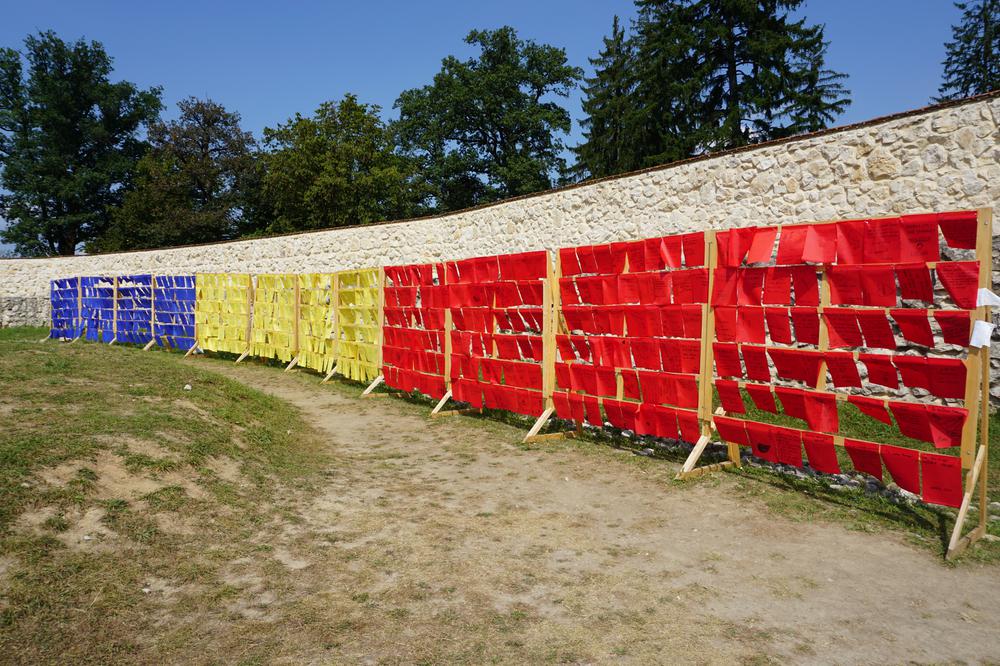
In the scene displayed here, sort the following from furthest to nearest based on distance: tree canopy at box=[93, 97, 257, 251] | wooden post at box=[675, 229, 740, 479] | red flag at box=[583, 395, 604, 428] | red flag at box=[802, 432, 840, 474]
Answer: tree canopy at box=[93, 97, 257, 251], red flag at box=[583, 395, 604, 428], wooden post at box=[675, 229, 740, 479], red flag at box=[802, 432, 840, 474]

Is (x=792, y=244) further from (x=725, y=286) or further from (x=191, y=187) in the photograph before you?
(x=191, y=187)

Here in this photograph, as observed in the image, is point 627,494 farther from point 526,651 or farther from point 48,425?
point 48,425

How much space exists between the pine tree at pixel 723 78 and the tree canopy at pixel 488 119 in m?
12.6

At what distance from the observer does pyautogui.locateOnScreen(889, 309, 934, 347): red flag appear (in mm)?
5129

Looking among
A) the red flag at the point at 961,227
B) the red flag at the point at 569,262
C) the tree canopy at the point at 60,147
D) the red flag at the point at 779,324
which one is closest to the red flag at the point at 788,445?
the red flag at the point at 779,324

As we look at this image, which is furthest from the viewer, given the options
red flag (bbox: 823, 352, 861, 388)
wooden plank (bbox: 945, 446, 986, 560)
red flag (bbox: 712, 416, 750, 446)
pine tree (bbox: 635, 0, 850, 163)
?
pine tree (bbox: 635, 0, 850, 163)

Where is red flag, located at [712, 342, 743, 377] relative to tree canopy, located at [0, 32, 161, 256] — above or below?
below

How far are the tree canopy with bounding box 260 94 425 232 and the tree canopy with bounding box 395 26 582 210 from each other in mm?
2636

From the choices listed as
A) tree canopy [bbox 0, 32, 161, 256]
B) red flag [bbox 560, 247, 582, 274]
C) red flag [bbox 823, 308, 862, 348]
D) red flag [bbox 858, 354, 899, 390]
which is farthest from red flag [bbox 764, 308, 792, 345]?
tree canopy [bbox 0, 32, 161, 256]

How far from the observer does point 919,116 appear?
8.05 meters

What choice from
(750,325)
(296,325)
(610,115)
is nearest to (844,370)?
(750,325)

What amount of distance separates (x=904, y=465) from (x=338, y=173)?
37.9m

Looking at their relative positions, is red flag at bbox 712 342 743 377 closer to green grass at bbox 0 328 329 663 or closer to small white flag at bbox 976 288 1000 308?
small white flag at bbox 976 288 1000 308

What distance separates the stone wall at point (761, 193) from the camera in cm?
774
